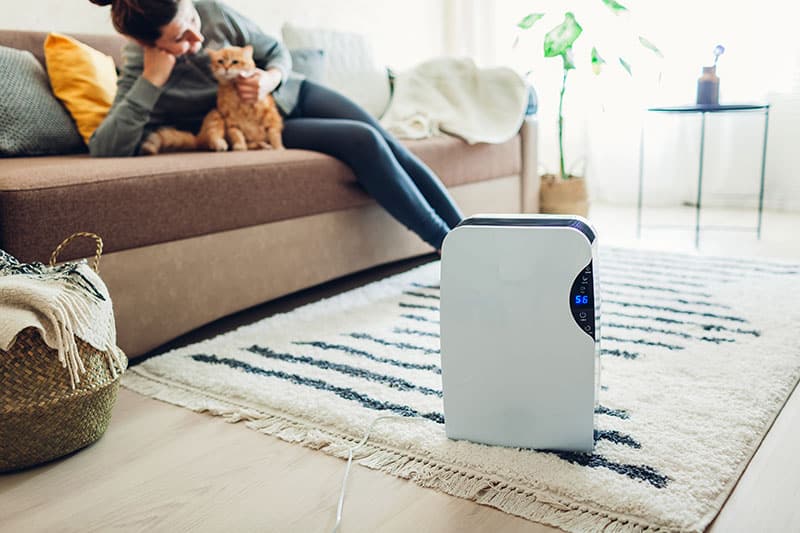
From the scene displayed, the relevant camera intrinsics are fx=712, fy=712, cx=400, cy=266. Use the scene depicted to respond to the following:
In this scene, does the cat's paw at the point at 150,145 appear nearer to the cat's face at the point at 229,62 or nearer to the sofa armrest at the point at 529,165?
the cat's face at the point at 229,62

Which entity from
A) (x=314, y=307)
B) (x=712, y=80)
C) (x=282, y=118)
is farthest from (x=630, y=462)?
(x=712, y=80)

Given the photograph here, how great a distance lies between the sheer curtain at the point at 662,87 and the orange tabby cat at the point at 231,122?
1.60 m

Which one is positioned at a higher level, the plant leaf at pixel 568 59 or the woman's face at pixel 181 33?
the woman's face at pixel 181 33

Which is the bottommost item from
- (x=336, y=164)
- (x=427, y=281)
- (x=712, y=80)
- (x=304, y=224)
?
(x=427, y=281)

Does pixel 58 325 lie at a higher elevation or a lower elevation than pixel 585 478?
higher

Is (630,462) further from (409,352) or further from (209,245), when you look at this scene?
(209,245)

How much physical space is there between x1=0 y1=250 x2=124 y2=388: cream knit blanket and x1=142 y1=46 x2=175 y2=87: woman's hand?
28.7 inches

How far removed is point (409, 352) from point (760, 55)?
7.78ft

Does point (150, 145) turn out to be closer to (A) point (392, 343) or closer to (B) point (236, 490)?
(A) point (392, 343)

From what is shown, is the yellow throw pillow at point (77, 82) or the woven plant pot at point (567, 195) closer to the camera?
the yellow throw pillow at point (77, 82)

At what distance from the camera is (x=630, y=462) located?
100 centimetres

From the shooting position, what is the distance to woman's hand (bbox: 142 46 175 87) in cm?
173

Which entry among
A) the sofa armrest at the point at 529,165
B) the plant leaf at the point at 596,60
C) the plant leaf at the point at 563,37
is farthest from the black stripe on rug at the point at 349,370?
the plant leaf at the point at 596,60

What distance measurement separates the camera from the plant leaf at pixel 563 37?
8.91ft
